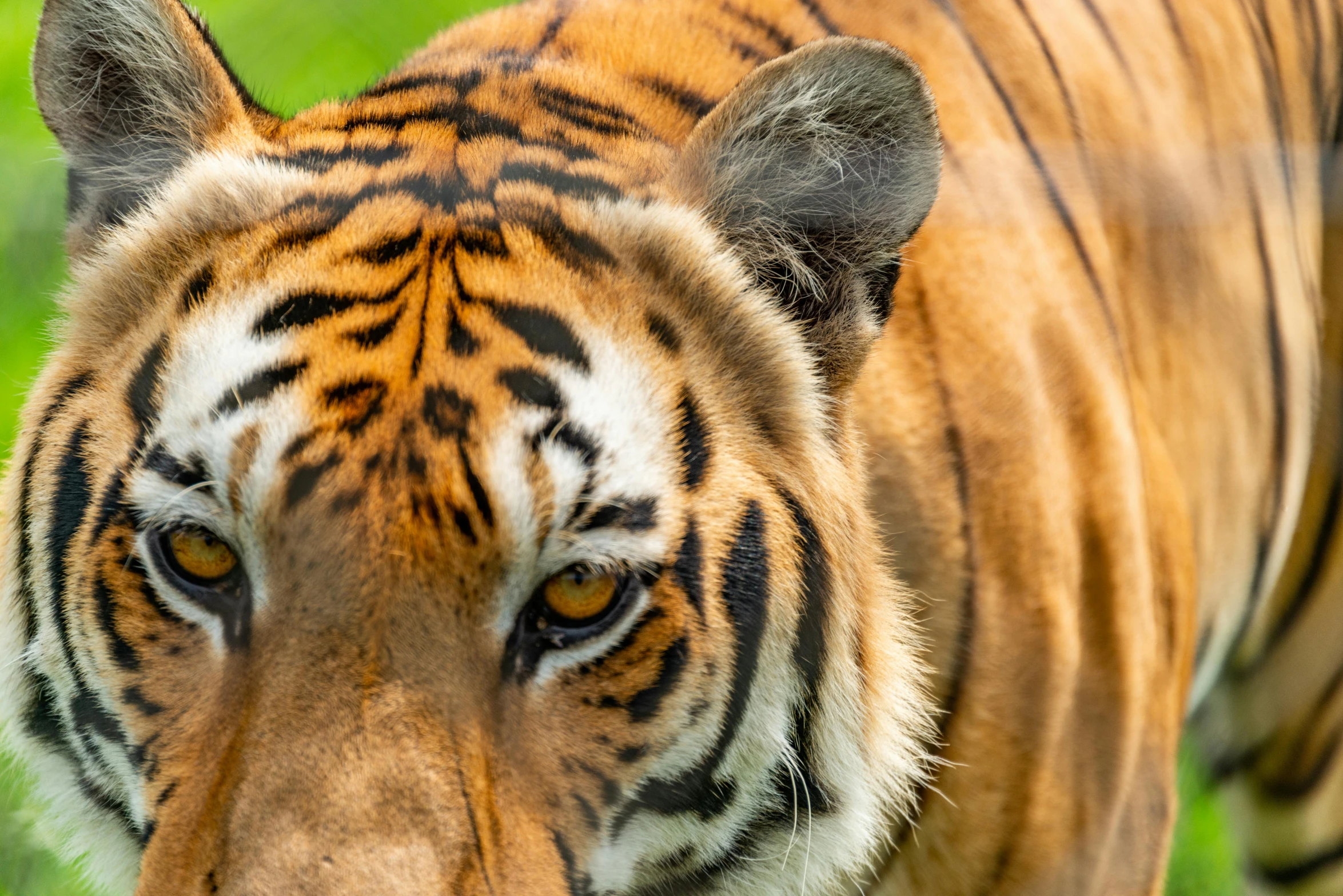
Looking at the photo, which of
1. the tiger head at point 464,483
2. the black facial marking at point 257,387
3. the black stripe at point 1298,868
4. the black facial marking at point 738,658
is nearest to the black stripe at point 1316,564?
the black stripe at point 1298,868

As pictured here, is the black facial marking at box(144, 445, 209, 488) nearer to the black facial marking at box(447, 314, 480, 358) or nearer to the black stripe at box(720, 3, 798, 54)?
the black facial marking at box(447, 314, 480, 358)

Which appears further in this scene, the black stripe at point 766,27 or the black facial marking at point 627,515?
the black stripe at point 766,27

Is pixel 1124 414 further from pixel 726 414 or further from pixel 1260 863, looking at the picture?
pixel 1260 863

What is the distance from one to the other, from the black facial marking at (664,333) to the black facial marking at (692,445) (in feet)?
0.15

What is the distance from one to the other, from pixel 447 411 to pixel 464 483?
6cm

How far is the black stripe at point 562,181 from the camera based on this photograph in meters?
1.17

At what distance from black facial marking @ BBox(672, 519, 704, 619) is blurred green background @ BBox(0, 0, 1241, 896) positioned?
46cm

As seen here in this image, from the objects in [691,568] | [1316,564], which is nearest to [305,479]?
[691,568]

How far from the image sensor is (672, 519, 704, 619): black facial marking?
1061 millimetres

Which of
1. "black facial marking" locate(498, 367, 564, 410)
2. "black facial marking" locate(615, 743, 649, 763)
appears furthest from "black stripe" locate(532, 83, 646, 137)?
"black facial marking" locate(615, 743, 649, 763)

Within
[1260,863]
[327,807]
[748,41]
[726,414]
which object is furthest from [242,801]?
[1260,863]

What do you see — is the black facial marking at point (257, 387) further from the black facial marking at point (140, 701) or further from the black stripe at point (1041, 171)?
the black stripe at point (1041, 171)

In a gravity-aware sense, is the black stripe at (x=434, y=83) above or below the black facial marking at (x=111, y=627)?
above

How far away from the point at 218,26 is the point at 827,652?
102 centimetres
